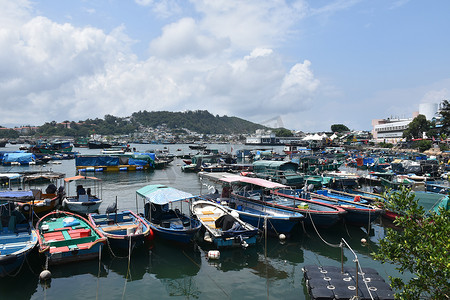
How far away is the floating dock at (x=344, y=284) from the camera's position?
32.6 feet

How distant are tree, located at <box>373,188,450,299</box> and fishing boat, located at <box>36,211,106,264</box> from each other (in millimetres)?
11515

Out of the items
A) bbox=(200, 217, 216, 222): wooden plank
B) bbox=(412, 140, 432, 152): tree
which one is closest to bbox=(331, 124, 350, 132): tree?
bbox=(412, 140, 432, 152): tree

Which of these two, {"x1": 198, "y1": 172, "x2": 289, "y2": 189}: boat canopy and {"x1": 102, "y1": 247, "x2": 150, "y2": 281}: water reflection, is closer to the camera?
{"x1": 102, "y1": 247, "x2": 150, "y2": 281}: water reflection

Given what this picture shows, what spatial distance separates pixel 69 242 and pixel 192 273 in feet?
18.3

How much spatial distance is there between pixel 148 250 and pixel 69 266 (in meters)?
3.72

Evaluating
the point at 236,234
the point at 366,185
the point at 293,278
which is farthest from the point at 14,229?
the point at 366,185

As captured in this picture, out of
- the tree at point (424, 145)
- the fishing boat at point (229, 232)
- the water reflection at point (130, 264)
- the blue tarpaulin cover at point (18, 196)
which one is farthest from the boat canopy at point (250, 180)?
the tree at point (424, 145)

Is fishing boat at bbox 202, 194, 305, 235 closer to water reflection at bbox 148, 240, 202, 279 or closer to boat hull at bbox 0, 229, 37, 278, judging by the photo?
water reflection at bbox 148, 240, 202, 279

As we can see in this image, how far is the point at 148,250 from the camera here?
51.9ft

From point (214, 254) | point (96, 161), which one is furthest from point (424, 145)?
point (214, 254)

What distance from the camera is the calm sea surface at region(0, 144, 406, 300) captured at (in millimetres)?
11859

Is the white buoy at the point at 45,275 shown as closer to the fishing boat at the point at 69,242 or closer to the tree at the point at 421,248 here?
the fishing boat at the point at 69,242

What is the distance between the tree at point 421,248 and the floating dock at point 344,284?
3.17 m

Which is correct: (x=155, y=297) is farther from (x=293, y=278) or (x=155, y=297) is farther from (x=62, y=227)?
(x=62, y=227)
